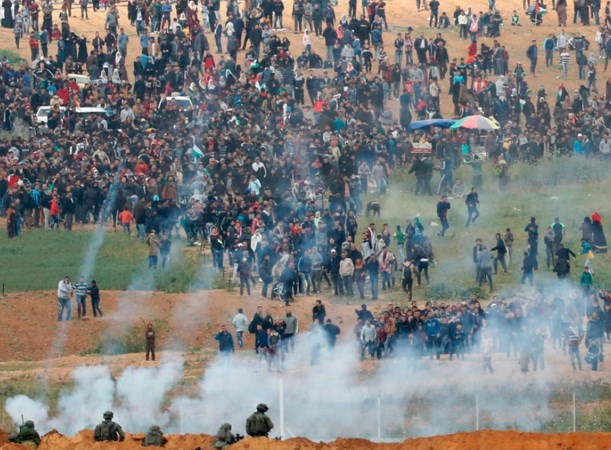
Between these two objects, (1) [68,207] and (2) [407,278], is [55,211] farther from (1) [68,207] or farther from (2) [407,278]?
(2) [407,278]

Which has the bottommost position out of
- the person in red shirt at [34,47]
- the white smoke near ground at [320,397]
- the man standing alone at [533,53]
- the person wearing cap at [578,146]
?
the white smoke near ground at [320,397]

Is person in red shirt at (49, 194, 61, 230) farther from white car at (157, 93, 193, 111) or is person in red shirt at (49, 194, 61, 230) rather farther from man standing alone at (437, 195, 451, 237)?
man standing alone at (437, 195, 451, 237)

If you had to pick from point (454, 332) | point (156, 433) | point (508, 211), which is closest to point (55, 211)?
point (508, 211)

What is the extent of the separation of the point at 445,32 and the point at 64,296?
1091 inches

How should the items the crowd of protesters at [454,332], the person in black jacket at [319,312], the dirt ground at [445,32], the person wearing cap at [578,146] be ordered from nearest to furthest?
the crowd of protesters at [454,332], the person in black jacket at [319,312], the person wearing cap at [578,146], the dirt ground at [445,32]

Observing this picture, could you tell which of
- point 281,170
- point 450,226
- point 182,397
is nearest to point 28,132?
point 281,170

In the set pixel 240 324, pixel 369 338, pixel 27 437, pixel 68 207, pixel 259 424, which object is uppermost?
pixel 68 207

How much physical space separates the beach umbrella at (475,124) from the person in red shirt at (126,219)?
11428mm

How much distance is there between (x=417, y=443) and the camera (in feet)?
85.3

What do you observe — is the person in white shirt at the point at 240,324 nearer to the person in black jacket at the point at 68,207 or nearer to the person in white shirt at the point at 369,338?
the person in white shirt at the point at 369,338

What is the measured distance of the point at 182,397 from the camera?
34.2m

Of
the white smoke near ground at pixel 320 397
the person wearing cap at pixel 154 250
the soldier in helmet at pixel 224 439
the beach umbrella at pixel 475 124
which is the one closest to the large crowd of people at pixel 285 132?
the person wearing cap at pixel 154 250

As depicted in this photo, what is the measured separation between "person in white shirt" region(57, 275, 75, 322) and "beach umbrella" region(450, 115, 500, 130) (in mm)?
16117

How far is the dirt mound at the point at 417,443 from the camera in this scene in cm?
2542
